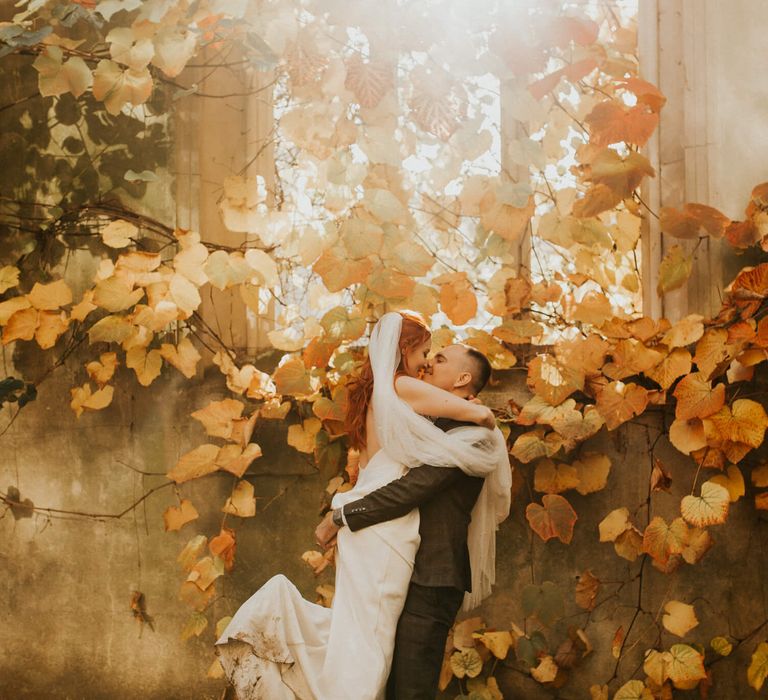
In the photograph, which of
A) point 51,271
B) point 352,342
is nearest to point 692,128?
point 352,342

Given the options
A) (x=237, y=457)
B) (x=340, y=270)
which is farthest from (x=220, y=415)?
(x=340, y=270)

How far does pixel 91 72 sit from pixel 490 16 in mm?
1716

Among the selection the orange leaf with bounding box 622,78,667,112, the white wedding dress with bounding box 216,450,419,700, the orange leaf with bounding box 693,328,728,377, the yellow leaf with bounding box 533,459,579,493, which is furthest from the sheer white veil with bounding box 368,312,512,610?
the orange leaf with bounding box 622,78,667,112

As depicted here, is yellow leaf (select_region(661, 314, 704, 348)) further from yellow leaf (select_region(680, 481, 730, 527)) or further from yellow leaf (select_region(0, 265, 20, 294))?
yellow leaf (select_region(0, 265, 20, 294))

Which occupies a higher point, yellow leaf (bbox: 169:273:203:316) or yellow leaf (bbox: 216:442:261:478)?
yellow leaf (bbox: 169:273:203:316)

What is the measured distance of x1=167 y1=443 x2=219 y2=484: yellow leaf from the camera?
4.21 metres

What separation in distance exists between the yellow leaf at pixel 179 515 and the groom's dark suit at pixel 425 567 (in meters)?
1.36

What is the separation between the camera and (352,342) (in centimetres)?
435

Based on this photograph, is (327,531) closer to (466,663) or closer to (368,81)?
(466,663)

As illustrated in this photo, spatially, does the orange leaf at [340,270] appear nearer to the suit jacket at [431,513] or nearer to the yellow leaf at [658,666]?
the suit jacket at [431,513]

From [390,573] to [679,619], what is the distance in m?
1.43

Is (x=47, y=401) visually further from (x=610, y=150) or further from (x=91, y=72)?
(x=610, y=150)

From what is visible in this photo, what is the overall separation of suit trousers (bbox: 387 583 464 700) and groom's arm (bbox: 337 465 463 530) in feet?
0.78

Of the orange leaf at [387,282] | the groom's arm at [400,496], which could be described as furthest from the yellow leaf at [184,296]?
the groom's arm at [400,496]
